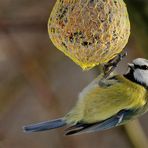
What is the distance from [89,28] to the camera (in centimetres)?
233

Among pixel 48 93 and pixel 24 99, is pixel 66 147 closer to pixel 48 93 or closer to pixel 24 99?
pixel 48 93

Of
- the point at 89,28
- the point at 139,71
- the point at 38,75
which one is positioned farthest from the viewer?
the point at 38,75

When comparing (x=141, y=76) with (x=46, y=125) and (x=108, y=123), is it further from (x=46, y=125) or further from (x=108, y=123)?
(x=46, y=125)

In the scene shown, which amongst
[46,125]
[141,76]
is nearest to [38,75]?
[46,125]

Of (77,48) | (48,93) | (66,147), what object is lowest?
(66,147)

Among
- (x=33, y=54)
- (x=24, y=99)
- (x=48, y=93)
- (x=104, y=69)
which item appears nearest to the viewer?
(x=104, y=69)

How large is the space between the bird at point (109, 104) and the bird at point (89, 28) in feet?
0.65

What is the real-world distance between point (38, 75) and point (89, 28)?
0.93 metres

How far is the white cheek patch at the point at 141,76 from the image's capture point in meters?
2.47

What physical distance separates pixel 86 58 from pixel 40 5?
1049mm

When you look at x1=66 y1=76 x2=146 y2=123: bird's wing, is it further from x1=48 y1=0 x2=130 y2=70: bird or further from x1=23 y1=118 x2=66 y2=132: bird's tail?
x1=48 y1=0 x2=130 y2=70: bird

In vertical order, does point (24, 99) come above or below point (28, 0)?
below

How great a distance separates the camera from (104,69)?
2.50m

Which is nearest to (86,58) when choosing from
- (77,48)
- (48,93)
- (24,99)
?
(77,48)
